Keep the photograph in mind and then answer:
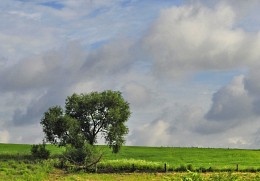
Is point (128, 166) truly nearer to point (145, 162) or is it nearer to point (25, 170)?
point (145, 162)

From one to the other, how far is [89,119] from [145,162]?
1492cm

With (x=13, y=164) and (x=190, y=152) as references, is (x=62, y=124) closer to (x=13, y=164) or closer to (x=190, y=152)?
(x=13, y=164)

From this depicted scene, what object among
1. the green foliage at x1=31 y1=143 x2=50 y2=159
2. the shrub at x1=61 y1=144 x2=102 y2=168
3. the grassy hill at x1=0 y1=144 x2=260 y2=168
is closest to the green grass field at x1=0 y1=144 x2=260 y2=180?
the grassy hill at x1=0 y1=144 x2=260 y2=168

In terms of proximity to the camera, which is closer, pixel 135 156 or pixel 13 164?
pixel 13 164

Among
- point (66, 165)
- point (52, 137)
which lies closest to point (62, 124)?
point (52, 137)

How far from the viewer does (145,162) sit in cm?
6353

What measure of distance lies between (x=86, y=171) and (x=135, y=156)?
20300mm

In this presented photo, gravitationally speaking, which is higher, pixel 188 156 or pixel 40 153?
pixel 188 156

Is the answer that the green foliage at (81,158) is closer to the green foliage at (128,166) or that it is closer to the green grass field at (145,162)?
the green foliage at (128,166)

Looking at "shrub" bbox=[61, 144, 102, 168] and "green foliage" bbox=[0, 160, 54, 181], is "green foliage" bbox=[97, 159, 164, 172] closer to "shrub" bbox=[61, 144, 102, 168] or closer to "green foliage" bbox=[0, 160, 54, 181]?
"shrub" bbox=[61, 144, 102, 168]

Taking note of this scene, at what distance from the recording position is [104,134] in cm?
7462

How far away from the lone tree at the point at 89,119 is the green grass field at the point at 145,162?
3.11 m

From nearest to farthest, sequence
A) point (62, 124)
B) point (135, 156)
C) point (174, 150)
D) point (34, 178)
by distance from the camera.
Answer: point (34, 178) → point (62, 124) → point (135, 156) → point (174, 150)

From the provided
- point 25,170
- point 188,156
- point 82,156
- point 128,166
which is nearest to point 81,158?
point 82,156
